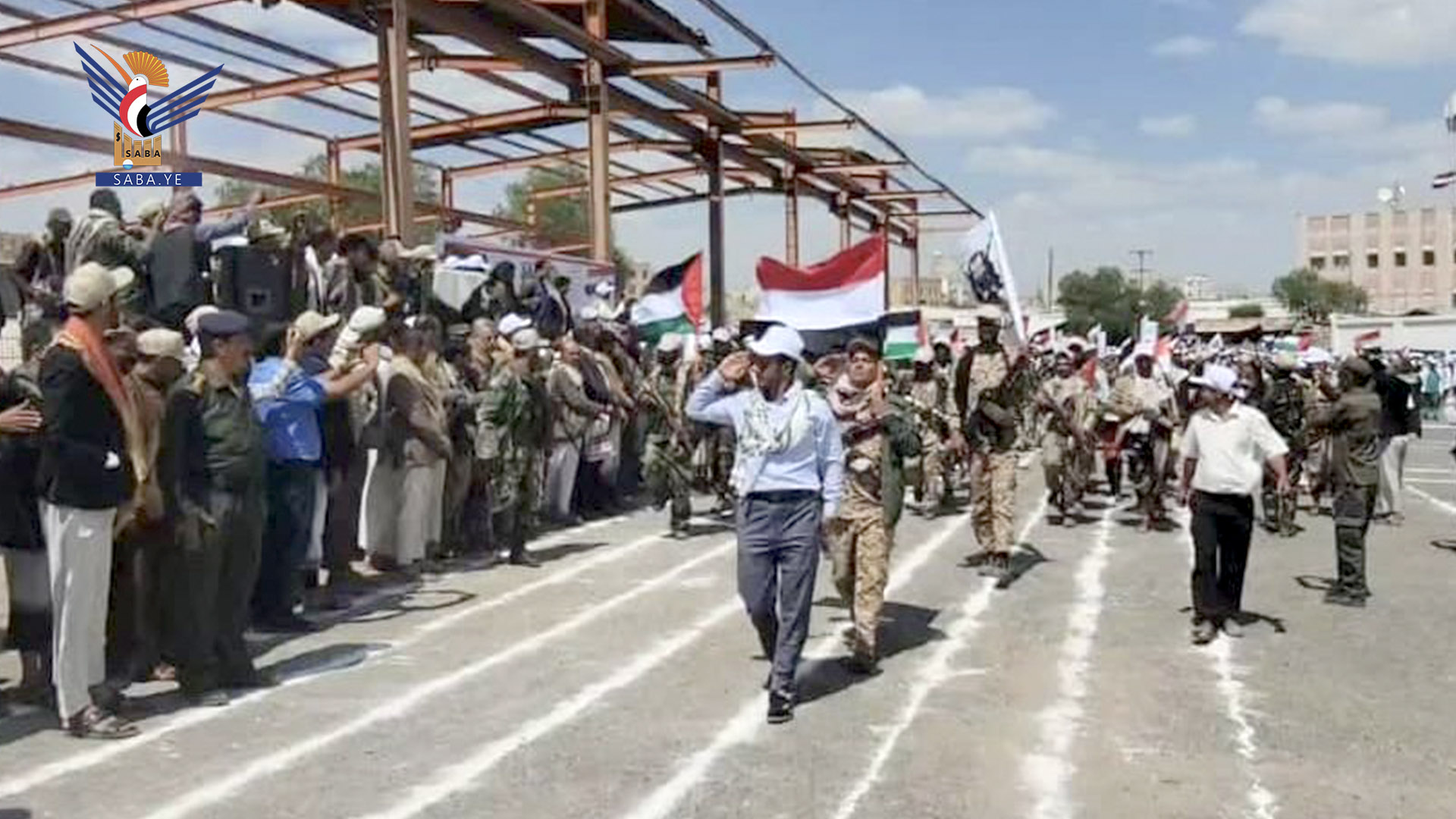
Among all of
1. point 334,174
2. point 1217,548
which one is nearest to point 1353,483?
point 1217,548

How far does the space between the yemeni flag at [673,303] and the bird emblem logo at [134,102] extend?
5680 millimetres

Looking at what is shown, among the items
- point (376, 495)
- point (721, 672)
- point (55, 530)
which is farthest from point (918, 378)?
point (55, 530)

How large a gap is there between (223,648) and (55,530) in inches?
48.4

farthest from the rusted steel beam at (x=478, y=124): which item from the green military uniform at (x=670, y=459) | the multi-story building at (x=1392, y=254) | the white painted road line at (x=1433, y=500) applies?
the multi-story building at (x=1392, y=254)

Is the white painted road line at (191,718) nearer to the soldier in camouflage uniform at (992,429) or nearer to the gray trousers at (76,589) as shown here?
the gray trousers at (76,589)

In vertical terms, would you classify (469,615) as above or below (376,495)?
below

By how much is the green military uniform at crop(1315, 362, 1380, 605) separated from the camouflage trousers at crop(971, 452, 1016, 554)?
7.07 ft

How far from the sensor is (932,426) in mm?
13688

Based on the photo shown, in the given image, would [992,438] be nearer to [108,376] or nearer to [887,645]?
[887,645]

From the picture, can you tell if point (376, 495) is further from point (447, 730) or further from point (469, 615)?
point (447, 730)

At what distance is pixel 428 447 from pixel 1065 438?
6.58 meters

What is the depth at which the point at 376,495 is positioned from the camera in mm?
10367

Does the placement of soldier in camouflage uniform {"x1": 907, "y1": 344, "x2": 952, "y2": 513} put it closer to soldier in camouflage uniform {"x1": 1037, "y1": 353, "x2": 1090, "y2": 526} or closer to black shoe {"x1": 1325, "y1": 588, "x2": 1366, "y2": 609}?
soldier in camouflage uniform {"x1": 1037, "y1": 353, "x2": 1090, "y2": 526}

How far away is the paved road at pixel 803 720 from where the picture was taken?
5516 millimetres
